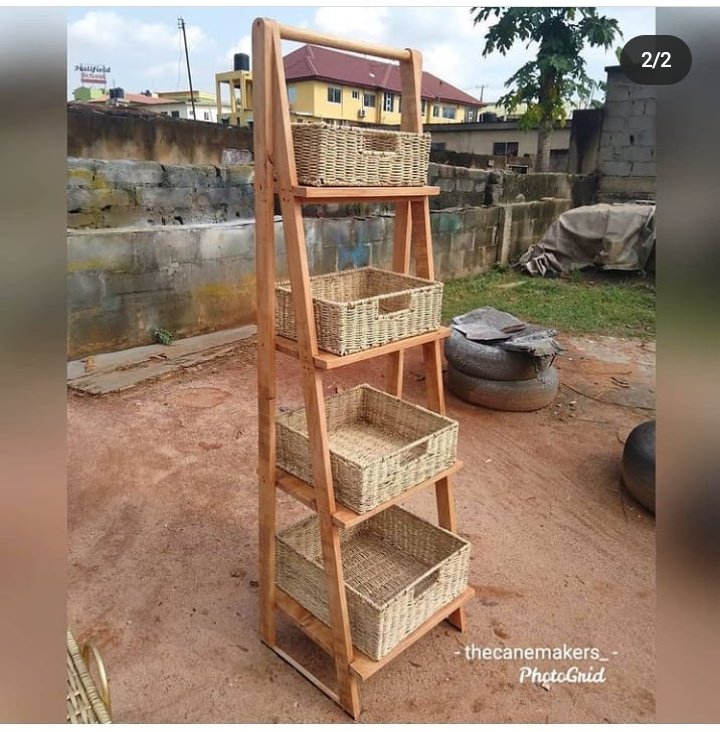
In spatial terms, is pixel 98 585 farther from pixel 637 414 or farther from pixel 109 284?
pixel 637 414

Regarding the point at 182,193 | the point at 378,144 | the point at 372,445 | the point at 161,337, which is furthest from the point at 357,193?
the point at 182,193

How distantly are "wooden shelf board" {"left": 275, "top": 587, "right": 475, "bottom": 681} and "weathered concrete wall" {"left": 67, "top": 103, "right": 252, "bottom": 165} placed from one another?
5.95m

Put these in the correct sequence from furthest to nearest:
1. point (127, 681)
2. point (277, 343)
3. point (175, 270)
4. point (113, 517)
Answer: point (175, 270) < point (113, 517) < point (127, 681) < point (277, 343)

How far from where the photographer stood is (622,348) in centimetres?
551

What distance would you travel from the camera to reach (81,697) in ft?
4.64

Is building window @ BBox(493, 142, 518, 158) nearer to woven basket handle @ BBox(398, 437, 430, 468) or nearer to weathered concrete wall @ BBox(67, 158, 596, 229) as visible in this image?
weathered concrete wall @ BBox(67, 158, 596, 229)

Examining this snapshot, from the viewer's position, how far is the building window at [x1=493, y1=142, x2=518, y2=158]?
13.9m

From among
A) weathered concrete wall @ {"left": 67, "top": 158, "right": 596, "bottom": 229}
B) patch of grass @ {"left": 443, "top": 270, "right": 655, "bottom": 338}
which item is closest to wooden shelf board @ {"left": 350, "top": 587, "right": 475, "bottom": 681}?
patch of grass @ {"left": 443, "top": 270, "right": 655, "bottom": 338}

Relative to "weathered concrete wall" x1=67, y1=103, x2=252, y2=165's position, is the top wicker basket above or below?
below

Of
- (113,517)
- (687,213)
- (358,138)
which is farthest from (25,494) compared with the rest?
(113,517)

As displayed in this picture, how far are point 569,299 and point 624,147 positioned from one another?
4947 mm

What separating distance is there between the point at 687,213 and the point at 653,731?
88cm

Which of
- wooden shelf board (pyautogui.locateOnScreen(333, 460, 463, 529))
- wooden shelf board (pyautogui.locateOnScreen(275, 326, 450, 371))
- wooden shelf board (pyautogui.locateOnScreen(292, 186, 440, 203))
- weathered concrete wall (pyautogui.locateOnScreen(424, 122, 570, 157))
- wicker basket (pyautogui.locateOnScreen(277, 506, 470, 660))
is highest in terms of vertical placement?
weathered concrete wall (pyautogui.locateOnScreen(424, 122, 570, 157))

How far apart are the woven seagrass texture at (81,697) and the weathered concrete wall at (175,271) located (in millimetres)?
3156
